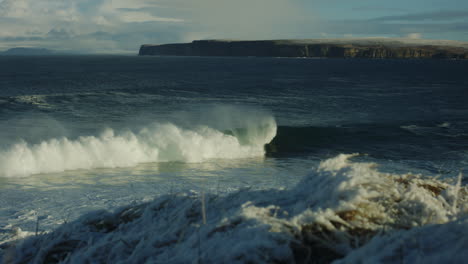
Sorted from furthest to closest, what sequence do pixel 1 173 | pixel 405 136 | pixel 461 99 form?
pixel 461 99 → pixel 405 136 → pixel 1 173

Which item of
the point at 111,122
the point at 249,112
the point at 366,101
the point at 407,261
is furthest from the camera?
the point at 366,101

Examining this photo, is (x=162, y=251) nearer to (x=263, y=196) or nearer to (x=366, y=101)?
(x=263, y=196)

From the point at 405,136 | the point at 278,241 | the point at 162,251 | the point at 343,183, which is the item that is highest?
the point at 343,183

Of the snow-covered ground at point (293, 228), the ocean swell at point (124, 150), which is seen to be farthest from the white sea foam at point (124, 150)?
the snow-covered ground at point (293, 228)

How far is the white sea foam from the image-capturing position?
15070 millimetres

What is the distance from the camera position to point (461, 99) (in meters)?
41.2

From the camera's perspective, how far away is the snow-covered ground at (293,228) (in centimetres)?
182

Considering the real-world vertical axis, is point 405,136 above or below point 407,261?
below

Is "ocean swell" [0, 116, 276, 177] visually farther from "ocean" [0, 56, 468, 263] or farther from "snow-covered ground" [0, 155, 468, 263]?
"snow-covered ground" [0, 155, 468, 263]

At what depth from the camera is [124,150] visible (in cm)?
1697

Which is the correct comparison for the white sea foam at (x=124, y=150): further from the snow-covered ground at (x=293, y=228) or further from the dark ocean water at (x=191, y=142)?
the snow-covered ground at (x=293, y=228)

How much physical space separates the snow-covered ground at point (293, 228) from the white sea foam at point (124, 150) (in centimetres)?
1287

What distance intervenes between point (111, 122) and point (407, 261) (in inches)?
987

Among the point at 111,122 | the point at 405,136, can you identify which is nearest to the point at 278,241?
the point at 405,136
